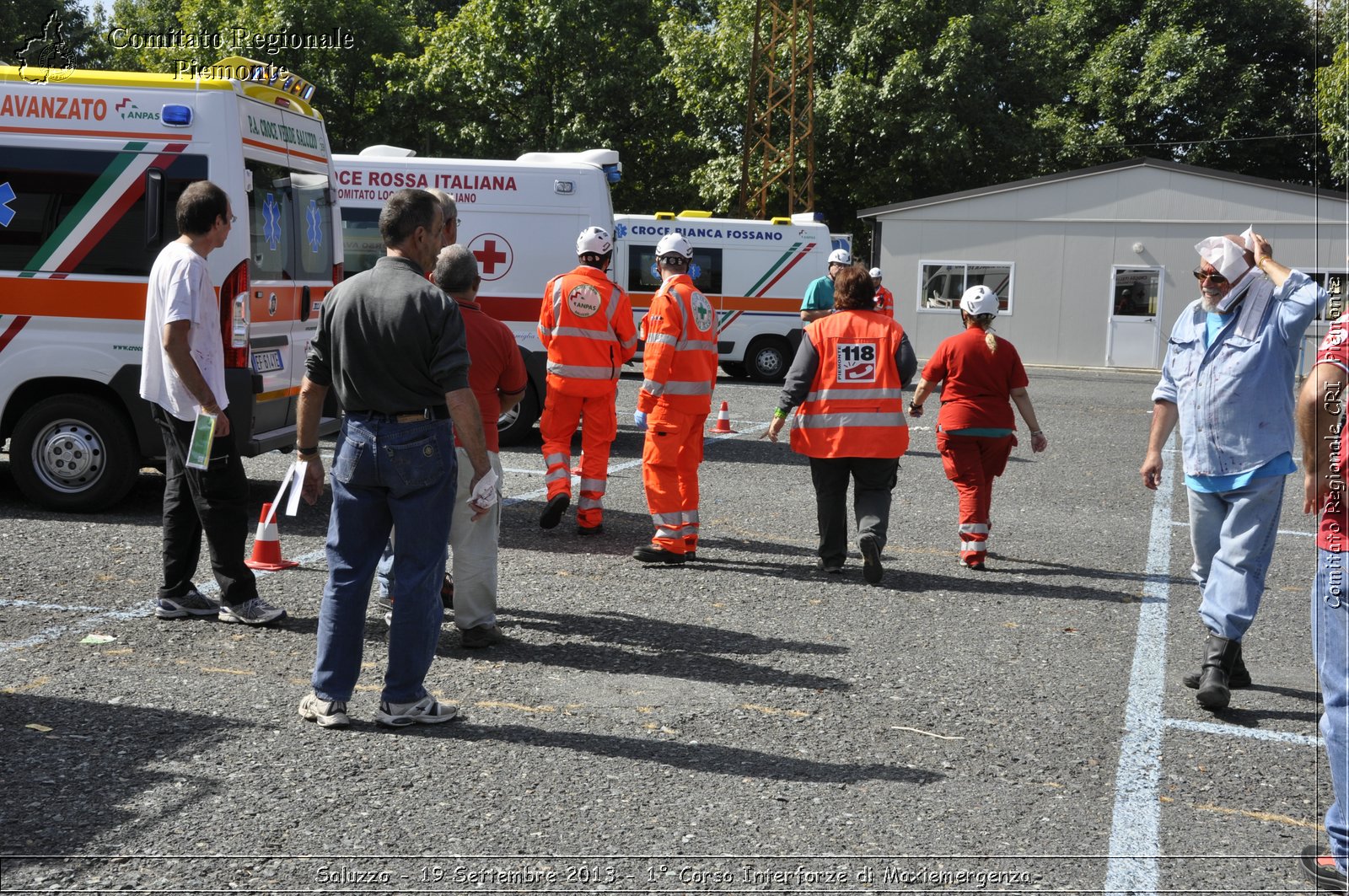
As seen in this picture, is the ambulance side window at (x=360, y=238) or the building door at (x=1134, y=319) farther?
the building door at (x=1134, y=319)

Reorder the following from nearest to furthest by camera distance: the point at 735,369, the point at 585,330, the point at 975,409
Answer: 1. the point at 975,409
2. the point at 585,330
3. the point at 735,369

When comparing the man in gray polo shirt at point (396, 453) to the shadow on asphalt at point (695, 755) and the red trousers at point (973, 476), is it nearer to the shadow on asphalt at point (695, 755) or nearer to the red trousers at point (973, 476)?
the shadow on asphalt at point (695, 755)

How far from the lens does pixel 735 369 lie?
23609 mm

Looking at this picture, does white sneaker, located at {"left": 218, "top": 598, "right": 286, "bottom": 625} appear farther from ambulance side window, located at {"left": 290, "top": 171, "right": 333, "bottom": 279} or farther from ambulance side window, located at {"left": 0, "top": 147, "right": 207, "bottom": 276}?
ambulance side window, located at {"left": 290, "top": 171, "right": 333, "bottom": 279}

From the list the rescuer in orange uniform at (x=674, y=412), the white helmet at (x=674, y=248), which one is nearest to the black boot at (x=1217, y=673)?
the rescuer in orange uniform at (x=674, y=412)

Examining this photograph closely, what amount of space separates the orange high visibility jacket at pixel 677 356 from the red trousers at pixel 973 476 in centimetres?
149

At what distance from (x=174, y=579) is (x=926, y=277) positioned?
25895mm

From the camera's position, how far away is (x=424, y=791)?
4031mm

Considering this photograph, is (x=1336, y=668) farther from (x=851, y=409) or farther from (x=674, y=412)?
(x=674, y=412)

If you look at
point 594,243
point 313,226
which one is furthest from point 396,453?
point 313,226

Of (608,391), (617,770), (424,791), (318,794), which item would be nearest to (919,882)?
(617,770)

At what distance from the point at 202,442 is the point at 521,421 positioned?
23.1ft

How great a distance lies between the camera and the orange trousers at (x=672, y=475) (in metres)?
7.55

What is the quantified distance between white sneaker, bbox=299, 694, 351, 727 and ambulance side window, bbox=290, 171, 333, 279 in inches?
185
